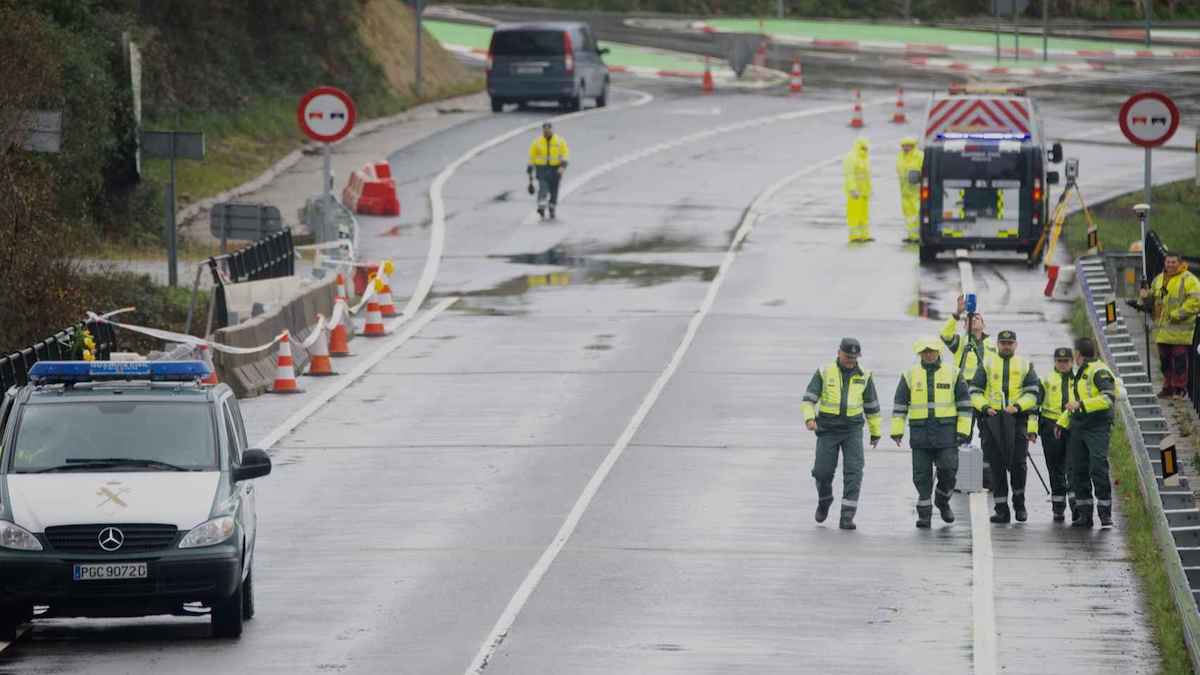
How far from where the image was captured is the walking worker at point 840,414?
65.7 ft

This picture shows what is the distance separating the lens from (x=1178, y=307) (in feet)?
82.7

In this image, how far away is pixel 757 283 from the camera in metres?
34.3

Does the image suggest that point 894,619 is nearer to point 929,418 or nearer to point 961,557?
point 961,557

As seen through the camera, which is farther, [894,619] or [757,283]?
[757,283]

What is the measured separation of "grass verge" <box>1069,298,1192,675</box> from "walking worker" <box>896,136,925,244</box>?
12375 millimetres

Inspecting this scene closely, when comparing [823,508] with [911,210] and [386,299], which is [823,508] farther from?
[911,210]

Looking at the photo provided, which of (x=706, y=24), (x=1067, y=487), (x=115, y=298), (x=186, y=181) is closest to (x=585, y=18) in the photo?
(x=706, y=24)

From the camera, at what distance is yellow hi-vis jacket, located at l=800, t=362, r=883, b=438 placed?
20.1m

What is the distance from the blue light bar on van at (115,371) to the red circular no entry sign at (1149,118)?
49.0 feet

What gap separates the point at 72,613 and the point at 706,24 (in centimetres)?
6371

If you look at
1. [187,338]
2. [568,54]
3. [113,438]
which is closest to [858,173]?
[187,338]

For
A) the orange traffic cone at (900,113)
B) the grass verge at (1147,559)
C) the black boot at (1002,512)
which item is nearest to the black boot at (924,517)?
the black boot at (1002,512)

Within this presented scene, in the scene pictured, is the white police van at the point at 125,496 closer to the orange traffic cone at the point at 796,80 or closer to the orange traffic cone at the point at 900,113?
the orange traffic cone at the point at 900,113

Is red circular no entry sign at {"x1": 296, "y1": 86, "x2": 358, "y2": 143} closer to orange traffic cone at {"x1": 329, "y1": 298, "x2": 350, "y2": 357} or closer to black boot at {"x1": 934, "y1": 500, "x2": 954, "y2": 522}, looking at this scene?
orange traffic cone at {"x1": 329, "y1": 298, "x2": 350, "y2": 357}
